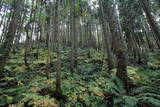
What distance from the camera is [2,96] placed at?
5.27 metres

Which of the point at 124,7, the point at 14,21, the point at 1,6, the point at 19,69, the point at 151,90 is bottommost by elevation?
the point at 151,90

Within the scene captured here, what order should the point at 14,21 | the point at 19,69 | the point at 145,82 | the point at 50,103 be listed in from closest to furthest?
1. the point at 50,103
2. the point at 145,82
3. the point at 14,21
4. the point at 19,69

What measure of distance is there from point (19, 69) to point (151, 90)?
7468 millimetres

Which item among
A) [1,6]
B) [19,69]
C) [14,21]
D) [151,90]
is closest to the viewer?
→ [151,90]

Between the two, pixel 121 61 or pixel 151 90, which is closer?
pixel 151 90

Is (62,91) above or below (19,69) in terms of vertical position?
below

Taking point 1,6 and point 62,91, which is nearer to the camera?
point 62,91

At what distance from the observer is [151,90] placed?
516 centimetres

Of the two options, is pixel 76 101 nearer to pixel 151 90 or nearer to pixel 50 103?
pixel 50 103

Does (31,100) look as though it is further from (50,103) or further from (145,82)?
(145,82)

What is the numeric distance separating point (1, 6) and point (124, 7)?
15791mm

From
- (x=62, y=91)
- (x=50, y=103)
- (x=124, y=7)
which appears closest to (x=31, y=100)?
(x=50, y=103)

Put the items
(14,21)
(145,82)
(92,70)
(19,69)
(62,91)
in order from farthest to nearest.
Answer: (92,70)
(19,69)
(14,21)
(145,82)
(62,91)

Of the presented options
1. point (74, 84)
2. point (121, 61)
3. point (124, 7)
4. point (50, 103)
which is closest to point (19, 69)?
point (74, 84)
